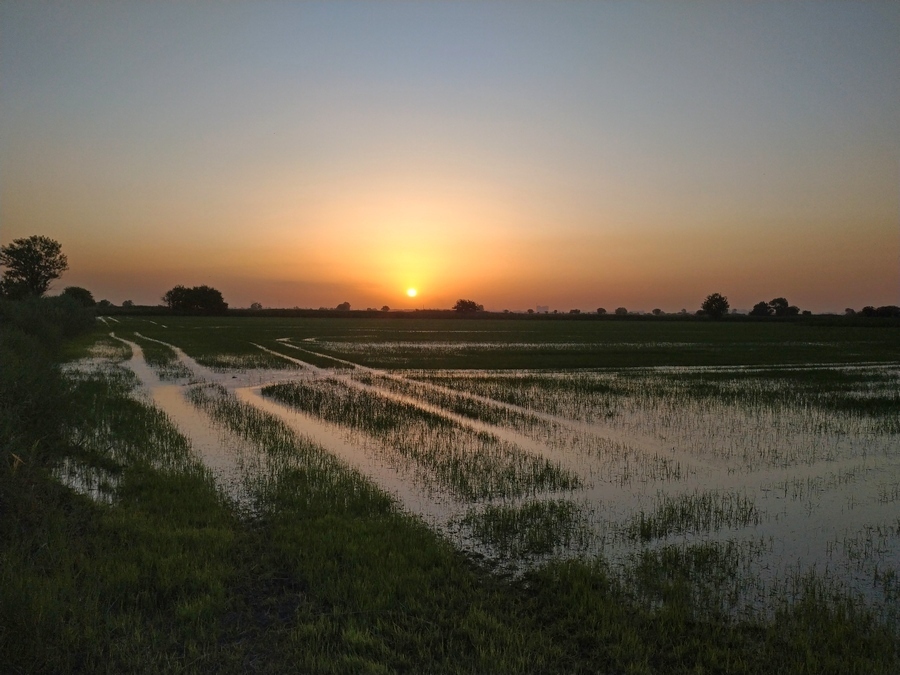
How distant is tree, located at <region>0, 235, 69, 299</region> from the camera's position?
88.5 m

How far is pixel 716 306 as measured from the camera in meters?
154

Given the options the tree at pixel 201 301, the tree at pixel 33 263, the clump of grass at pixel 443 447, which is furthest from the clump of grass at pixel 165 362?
the tree at pixel 201 301

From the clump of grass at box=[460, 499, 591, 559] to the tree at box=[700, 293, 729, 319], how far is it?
16107cm

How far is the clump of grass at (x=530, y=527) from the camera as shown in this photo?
759 cm

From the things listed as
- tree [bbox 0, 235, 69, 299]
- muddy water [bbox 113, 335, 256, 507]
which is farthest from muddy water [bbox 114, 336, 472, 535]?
tree [bbox 0, 235, 69, 299]

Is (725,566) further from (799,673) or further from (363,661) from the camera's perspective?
(363,661)

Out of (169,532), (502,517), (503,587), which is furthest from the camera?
(502,517)

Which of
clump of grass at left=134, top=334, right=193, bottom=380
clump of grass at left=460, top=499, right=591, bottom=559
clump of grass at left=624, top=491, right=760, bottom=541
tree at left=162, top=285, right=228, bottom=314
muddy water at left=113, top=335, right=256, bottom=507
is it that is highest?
tree at left=162, top=285, right=228, bottom=314

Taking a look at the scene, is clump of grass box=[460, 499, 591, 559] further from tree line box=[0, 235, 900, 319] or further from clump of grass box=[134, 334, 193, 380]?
tree line box=[0, 235, 900, 319]

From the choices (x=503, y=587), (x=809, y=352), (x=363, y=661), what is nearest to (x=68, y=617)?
(x=363, y=661)

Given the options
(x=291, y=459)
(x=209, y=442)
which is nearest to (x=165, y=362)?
(x=209, y=442)

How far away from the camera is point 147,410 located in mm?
17828

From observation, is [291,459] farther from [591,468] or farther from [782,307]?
[782,307]

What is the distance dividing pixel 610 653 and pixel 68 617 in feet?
16.6
